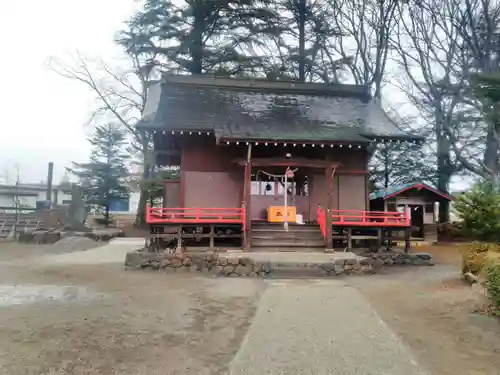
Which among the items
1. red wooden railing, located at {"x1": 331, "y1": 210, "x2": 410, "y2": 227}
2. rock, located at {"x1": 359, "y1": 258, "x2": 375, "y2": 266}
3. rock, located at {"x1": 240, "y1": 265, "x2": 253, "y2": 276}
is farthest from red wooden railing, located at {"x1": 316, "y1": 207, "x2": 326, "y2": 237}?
rock, located at {"x1": 240, "y1": 265, "x2": 253, "y2": 276}

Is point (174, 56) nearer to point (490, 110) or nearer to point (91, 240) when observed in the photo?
point (91, 240)

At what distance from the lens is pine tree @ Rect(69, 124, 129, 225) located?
99.7 ft

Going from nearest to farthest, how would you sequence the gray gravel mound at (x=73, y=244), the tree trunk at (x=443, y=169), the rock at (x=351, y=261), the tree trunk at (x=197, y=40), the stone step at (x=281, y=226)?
1. the rock at (x=351, y=261)
2. the stone step at (x=281, y=226)
3. the gray gravel mound at (x=73, y=244)
4. the tree trunk at (x=197, y=40)
5. the tree trunk at (x=443, y=169)

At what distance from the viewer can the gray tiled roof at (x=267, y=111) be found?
1295 centimetres

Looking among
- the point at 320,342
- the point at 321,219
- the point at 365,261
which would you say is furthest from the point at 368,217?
the point at 320,342

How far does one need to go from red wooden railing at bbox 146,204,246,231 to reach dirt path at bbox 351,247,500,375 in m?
4.20

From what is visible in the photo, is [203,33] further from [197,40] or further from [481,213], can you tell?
[481,213]

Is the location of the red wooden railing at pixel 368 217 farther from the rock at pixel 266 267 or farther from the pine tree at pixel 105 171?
the pine tree at pixel 105 171

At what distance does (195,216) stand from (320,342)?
8579 mm

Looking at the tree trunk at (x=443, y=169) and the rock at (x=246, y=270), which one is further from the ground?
the tree trunk at (x=443, y=169)

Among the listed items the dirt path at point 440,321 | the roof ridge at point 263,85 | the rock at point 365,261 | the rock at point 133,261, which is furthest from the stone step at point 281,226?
the roof ridge at point 263,85

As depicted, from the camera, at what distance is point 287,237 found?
1276cm

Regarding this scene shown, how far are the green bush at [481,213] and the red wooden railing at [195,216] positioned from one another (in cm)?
660

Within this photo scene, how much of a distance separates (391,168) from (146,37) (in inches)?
667
